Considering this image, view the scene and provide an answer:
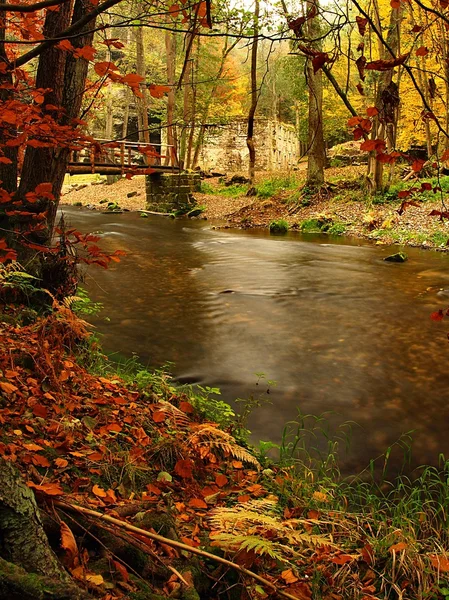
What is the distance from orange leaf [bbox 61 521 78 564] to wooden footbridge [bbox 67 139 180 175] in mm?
1649

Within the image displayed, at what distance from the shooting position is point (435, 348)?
24.9ft

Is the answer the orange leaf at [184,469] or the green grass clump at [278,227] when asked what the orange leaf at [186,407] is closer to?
the orange leaf at [184,469]

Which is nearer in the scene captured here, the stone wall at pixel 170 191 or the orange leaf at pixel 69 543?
the orange leaf at pixel 69 543

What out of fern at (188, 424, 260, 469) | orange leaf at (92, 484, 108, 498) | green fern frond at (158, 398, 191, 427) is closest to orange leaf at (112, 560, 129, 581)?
orange leaf at (92, 484, 108, 498)

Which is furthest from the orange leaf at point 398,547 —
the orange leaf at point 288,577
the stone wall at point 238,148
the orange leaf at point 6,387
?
the stone wall at point 238,148

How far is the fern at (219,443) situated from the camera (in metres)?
3.87

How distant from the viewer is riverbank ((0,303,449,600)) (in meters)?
2.26

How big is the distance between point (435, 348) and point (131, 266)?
798 cm

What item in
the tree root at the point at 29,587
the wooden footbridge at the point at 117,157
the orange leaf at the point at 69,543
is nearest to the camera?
the tree root at the point at 29,587

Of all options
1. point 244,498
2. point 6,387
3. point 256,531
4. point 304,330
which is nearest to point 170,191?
point 304,330

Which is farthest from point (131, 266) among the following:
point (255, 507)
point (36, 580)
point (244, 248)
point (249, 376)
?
point (36, 580)

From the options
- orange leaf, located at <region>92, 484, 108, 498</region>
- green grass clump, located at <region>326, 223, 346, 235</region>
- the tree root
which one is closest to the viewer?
the tree root

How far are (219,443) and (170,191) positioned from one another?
24.3 meters

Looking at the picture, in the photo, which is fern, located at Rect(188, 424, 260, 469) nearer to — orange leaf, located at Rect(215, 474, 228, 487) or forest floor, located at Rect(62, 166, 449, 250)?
orange leaf, located at Rect(215, 474, 228, 487)
